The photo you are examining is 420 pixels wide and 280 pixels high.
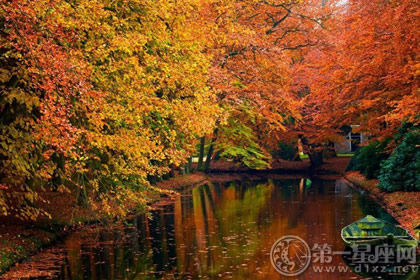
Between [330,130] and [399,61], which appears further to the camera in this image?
[330,130]

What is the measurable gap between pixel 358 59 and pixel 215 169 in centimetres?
3646

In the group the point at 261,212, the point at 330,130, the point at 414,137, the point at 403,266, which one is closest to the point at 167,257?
the point at 403,266

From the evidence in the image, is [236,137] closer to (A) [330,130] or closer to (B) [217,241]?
(A) [330,130]

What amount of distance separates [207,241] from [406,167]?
13.5 m

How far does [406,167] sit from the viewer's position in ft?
104

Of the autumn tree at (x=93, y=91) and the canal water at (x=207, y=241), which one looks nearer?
the autumn tree at (x=93, y=91)

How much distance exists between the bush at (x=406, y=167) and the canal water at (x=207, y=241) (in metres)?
1.50

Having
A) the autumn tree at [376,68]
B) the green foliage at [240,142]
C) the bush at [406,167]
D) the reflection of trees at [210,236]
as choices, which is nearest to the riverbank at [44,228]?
the reflection of trees at [210,236]

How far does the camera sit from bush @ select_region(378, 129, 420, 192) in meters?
30.6

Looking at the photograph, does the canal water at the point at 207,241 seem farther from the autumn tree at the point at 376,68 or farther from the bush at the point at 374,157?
the autumn tree at the point at 376,68

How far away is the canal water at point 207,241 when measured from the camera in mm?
16578

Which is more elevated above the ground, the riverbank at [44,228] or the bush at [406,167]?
the bush at [406,167]

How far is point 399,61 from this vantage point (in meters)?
28.0

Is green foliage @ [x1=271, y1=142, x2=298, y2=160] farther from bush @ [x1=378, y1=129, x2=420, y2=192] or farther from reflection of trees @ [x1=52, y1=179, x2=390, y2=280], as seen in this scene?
bush @ [x1=378, y1=129, x2=420, y2=192]
